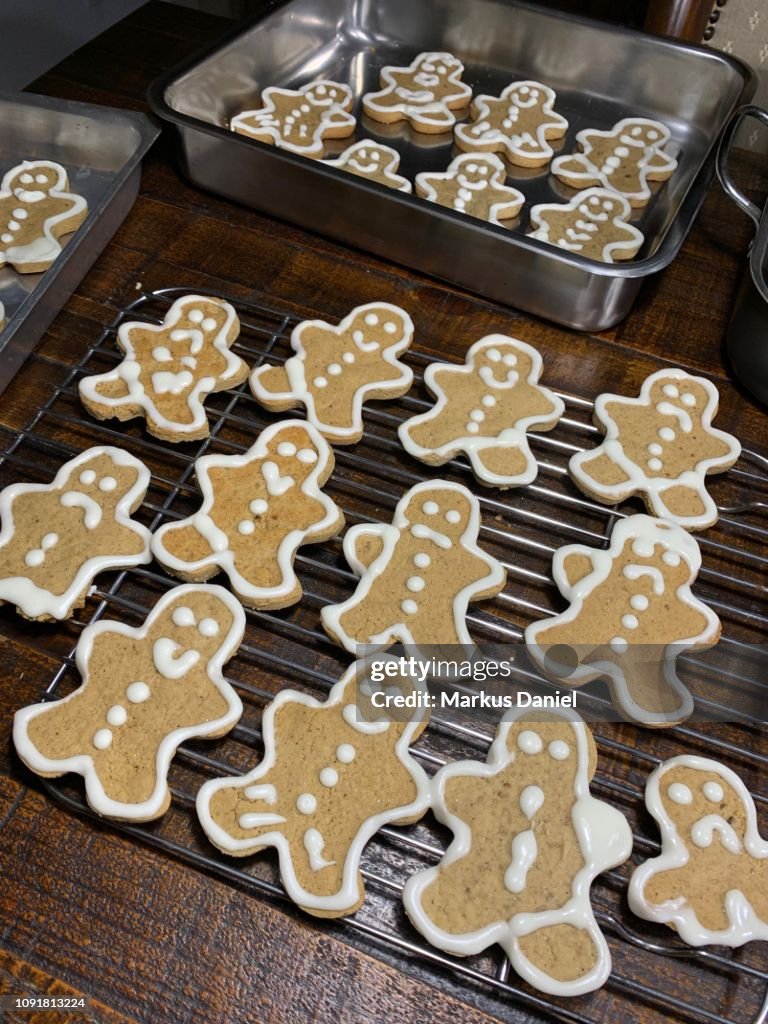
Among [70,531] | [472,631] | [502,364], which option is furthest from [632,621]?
[70,531]

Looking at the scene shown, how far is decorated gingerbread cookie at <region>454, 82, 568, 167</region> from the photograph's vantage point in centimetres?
152

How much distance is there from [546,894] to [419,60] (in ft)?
4.84

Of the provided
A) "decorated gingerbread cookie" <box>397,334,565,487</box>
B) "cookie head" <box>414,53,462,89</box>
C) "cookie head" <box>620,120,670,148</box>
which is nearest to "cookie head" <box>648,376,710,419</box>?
"decorated gingerbread cookie" <box>397,334,565,487</box>

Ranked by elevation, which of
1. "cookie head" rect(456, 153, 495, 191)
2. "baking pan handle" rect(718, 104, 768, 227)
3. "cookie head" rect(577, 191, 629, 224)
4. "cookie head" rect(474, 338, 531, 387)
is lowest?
"cookie head" rect(474, 338, 531, 387)

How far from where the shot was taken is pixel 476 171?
1.47 metres

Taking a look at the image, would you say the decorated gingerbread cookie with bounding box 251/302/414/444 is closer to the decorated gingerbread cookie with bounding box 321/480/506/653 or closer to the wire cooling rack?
the wire cooling rack

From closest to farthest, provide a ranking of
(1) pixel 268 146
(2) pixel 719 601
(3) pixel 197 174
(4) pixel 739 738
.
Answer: (4) pixel 739 738 → (2) pixel 719 601 → (1) pixel 268 146 → (3) pixel 197 174

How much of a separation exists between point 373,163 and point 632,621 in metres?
0.90

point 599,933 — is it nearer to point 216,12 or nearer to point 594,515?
point 594,515

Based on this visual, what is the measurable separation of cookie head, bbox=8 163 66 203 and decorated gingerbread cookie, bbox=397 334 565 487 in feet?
2.21

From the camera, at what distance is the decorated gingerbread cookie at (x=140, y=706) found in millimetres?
830

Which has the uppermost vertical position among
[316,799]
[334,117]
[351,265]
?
[334,117]

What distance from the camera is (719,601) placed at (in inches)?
40.8

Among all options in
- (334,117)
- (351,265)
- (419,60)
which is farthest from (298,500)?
(419,60)
